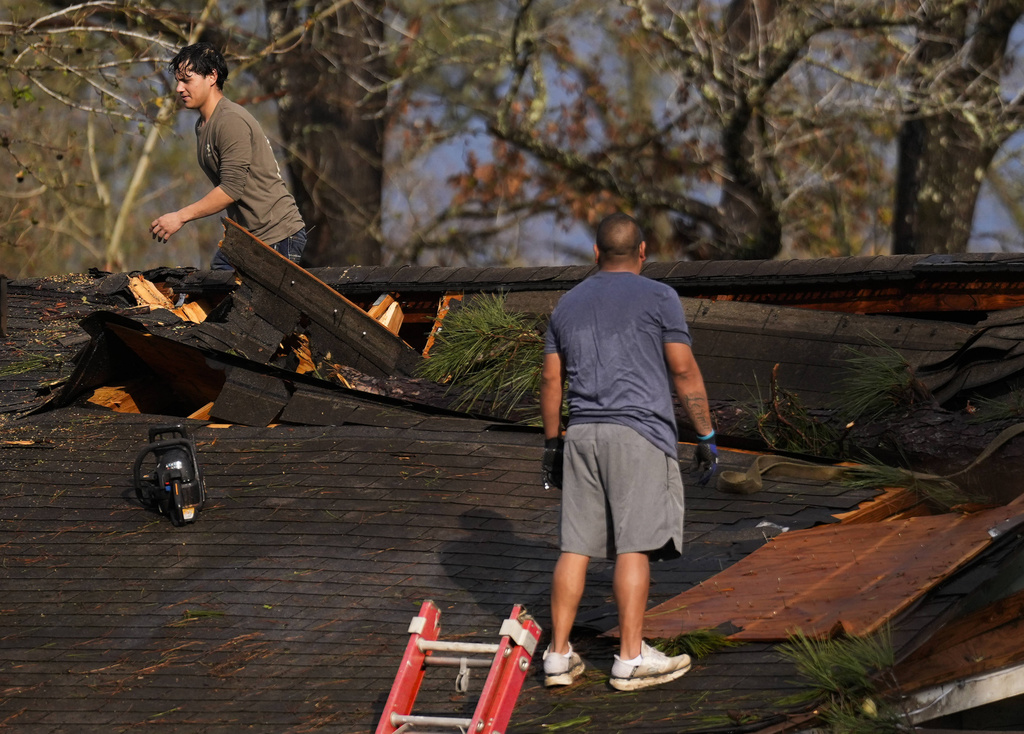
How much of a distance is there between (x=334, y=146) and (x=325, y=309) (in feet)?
49.1

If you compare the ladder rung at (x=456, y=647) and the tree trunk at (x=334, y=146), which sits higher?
the tree trunk at (x=334, y=146)

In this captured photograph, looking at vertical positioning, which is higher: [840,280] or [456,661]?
[840,280]

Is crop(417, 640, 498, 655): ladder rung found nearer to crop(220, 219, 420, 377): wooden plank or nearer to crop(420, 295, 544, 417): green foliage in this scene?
crop(420, 295, 544, 417): green foliage

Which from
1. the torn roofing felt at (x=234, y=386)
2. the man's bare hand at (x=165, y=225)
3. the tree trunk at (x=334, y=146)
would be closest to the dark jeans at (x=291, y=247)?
the torn roofing felt at (x=234, y=386)

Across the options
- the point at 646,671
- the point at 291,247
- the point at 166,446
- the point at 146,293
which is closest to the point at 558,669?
the point at 646,671

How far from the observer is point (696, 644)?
4820 millimetres

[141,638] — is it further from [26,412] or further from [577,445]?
[26,412]

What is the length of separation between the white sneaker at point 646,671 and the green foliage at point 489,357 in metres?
3.53

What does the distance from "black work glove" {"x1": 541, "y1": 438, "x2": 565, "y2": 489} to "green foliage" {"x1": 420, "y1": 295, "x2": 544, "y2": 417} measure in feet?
9.85

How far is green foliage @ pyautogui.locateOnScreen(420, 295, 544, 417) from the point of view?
823 centimetres

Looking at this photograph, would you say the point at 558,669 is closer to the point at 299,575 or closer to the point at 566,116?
the point at 299,575

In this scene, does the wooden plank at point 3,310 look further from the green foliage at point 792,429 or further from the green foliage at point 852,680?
the green foliage at point 852,680

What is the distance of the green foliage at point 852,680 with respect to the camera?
13.5ft

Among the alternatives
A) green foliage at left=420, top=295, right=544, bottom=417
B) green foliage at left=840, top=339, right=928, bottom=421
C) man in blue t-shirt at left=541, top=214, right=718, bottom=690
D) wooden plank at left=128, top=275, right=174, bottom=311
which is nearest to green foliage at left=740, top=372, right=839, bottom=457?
green foliage at left=840, top=339, right=928, bottom=421
